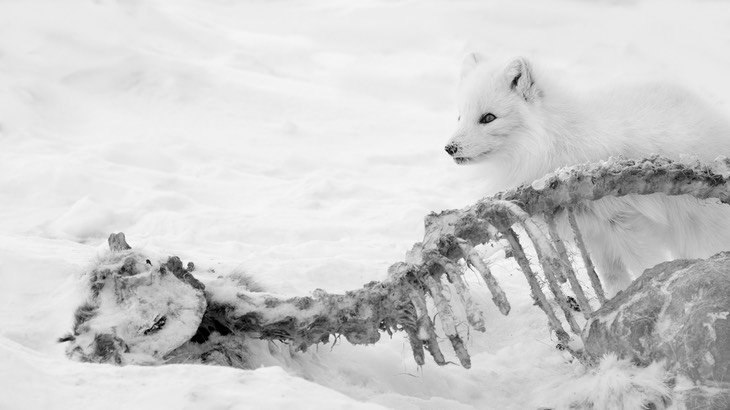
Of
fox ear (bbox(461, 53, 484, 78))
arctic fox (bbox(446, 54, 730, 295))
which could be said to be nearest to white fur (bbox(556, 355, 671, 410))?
arctic fox (bbox(446, 54, 730, 295))

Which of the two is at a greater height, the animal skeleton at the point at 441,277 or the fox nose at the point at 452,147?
the fox nose at the point at 452,147

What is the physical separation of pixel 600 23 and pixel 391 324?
374 inches

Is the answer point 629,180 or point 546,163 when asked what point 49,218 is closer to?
point 546,163

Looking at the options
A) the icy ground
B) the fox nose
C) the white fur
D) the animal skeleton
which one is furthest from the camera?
the fox nose

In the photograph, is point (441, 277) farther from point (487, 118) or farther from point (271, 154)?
point (271, 154)

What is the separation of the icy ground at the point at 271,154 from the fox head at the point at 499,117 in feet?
0.91

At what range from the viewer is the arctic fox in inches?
139

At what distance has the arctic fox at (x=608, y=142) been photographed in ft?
11.6

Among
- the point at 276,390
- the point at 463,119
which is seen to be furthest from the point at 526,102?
the point at 276,390

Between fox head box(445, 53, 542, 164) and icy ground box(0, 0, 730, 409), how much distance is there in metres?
0.28

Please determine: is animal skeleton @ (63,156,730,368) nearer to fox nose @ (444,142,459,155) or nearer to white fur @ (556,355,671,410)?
white fur @ (556,355,671,410)

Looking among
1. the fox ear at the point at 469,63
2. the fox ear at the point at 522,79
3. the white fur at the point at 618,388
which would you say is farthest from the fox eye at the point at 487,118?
the white fur at the point at 618,388

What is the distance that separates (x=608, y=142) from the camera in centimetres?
363

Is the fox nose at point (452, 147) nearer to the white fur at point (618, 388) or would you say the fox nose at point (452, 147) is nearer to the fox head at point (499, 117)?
the fox head at point (499, 117)
